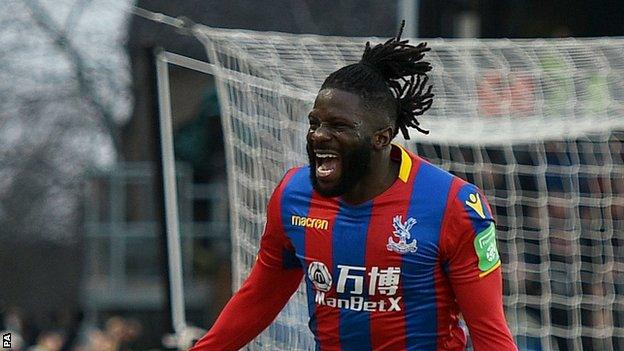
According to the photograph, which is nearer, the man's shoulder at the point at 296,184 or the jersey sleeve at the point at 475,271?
the jersey sleeve at the point at 475,271

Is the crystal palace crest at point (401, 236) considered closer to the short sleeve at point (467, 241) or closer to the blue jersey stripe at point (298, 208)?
the short sleeve at point (467, 241)

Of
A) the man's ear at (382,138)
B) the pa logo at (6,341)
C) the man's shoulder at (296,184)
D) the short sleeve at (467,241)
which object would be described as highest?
the man's ear at (382,138)

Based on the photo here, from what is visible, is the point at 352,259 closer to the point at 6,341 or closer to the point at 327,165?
the point at 327,165

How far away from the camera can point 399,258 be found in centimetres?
367

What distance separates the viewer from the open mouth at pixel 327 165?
141 inches

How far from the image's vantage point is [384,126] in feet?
12.0

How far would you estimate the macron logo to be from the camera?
12.3 feet

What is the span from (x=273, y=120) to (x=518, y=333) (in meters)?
1.81

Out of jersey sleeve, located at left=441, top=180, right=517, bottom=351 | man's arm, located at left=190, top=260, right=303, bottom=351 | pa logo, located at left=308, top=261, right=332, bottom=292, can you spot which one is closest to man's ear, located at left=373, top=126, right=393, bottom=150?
jersey sleeve, located at left=441, top=180, right=517, bottom=351

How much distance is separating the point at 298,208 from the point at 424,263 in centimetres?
39

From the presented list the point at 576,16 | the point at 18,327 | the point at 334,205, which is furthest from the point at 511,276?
the point at 334,205

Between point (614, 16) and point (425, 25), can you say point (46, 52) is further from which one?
point (614, 16)

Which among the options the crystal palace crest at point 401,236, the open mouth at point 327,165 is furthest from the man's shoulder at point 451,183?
the open mouth at point 327,165

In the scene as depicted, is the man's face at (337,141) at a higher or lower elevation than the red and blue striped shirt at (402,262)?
higher
